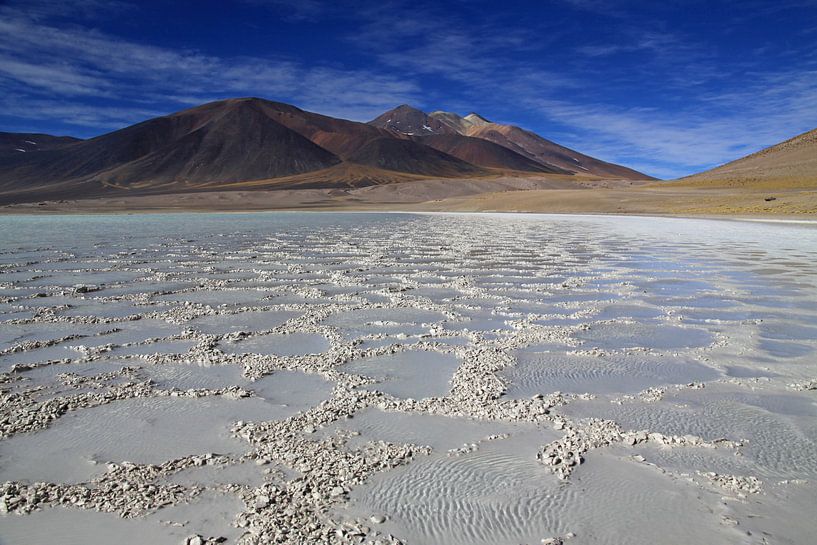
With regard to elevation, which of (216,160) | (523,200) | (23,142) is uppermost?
(23,142)

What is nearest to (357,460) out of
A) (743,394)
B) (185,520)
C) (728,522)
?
(185,520)

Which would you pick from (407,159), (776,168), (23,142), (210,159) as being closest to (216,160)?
(210,159)

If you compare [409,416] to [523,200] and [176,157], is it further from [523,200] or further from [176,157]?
[176,157]

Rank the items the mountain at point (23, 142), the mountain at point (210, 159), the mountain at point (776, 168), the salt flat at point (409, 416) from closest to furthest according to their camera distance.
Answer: the salt flat at point (409, 416)
the mountain at point (776, 168)
the mountain at point (210, 159)
the mountain at point (23, 142)

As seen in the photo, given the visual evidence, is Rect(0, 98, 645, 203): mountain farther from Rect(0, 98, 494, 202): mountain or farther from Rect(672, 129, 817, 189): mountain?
Rect(672, 129, 817, 189): mountain

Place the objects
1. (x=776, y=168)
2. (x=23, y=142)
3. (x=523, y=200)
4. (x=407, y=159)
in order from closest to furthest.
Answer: (x=523, y=200)
(x=776, y=168)
(x=407, y=159)
(x=23, y=142)

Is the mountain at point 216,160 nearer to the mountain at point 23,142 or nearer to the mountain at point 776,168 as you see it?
the mountain at point 23,142

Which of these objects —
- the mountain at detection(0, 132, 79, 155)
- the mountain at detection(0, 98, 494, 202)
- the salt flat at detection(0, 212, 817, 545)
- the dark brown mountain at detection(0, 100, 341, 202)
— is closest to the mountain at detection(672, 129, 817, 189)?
the salt flat at detection(0, 212, 817, 545)

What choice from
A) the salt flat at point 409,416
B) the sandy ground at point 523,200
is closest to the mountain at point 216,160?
the sandy ground at point 523,200
